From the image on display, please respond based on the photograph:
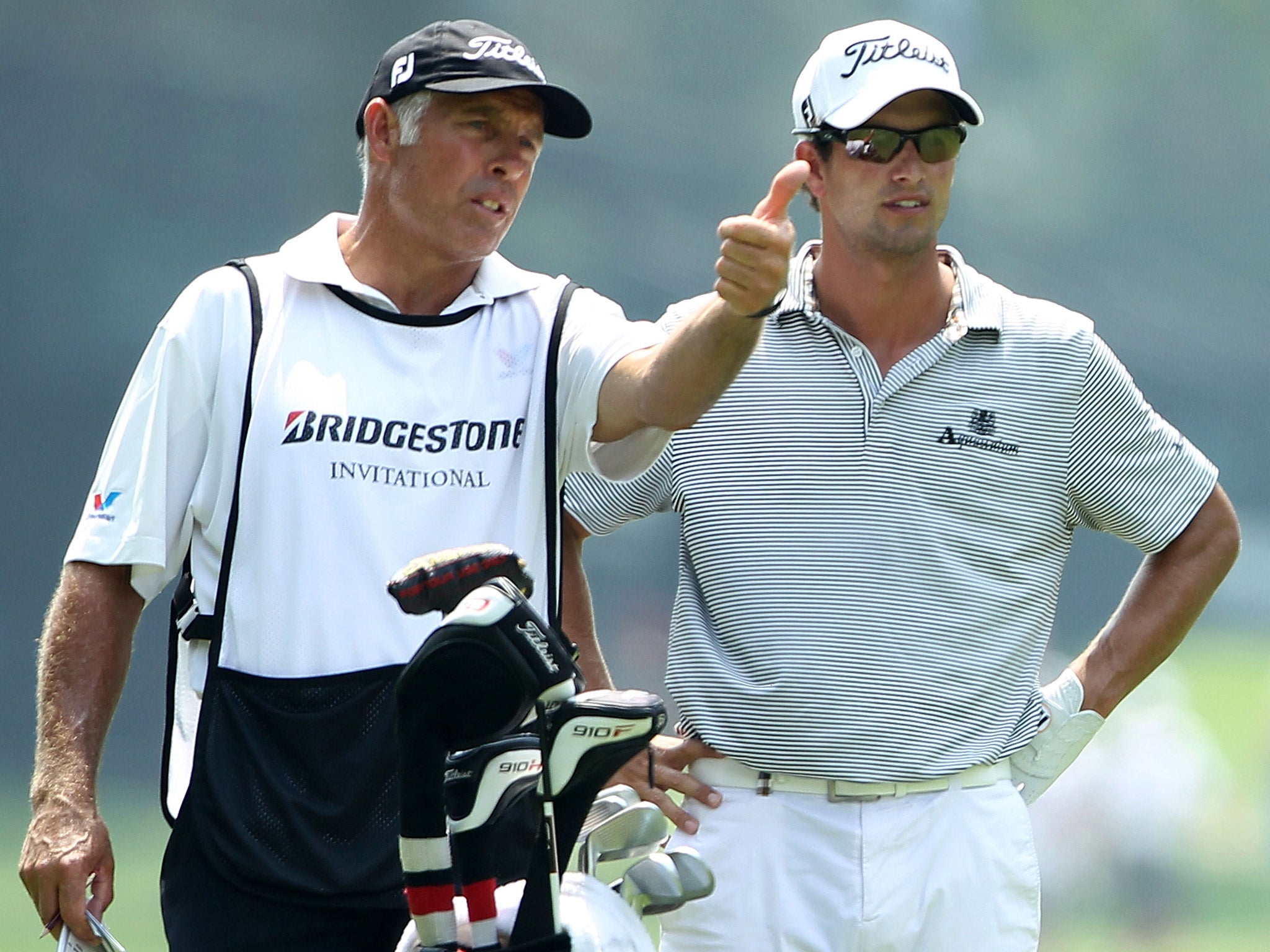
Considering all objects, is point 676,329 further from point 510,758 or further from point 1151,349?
point 1151,349

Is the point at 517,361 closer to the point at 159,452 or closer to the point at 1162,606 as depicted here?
the point at 159,452

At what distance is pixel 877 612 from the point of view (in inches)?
94.9

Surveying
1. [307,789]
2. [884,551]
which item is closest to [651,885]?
[307,789]

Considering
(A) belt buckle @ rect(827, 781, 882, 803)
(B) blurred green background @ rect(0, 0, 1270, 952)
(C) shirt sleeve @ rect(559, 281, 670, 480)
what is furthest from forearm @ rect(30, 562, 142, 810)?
(B) blurred green background @ rect(0, 0, 1270, 952)

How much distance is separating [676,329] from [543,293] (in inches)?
12.0

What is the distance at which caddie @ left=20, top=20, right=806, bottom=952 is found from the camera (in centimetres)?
198

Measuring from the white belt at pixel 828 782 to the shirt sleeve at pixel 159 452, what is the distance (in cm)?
85

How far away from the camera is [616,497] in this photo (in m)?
2.61

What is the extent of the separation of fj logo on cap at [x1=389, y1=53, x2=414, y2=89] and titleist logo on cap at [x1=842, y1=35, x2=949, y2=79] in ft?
2.26

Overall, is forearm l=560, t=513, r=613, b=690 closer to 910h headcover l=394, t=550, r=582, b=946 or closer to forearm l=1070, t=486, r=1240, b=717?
forearm l=1070, t=486, r=1240, b=717

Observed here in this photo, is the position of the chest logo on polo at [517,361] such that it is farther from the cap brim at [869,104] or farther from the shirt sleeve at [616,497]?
the cap brim at [869,104]

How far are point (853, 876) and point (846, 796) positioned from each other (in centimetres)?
11

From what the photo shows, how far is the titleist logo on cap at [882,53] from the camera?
8.31 ft

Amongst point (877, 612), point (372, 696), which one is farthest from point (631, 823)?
point (877, 612)
